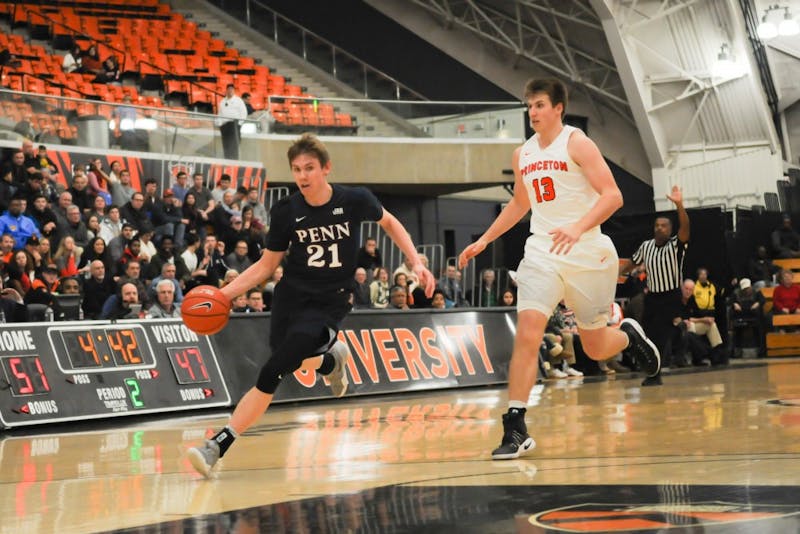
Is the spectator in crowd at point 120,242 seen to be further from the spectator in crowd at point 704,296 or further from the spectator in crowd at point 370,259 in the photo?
the spectator in crowd at point 704,296

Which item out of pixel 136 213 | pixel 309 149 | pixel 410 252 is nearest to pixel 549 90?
pixel 410 252

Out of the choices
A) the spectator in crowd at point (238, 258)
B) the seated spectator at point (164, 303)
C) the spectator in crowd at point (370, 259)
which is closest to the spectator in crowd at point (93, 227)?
the spectator in crowd at point (238, 258)

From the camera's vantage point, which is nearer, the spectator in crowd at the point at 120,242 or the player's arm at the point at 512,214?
the player's arm at the point at 512,214

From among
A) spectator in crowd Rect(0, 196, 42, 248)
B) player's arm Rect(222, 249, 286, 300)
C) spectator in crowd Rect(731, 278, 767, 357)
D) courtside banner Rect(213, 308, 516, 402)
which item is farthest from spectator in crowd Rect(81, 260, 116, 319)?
spectator in crowd Rect(731, 278, 767, 357)

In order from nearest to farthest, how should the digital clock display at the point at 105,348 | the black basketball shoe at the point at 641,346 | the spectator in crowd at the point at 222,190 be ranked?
1. the black basketball shoe at the point at 641,346
2. the digital clock display at the point at 105,348
3. the spectator in crowd at the point at 222,190

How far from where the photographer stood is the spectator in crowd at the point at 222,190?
20669 mm

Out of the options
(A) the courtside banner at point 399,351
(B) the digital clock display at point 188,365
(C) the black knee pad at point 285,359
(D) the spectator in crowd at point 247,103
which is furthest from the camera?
(D) the spectator in crowd at point 247,103

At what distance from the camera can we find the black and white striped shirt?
14.0m

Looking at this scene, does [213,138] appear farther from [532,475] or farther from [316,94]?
[532,475]

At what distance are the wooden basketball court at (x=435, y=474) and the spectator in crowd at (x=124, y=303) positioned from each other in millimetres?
2730

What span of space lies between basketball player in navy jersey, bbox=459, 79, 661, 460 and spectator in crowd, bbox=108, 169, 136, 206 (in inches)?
481

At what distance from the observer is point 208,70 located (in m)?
30.7

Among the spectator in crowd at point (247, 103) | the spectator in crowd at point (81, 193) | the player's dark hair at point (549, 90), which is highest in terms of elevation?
the spectator in crowd at point (247, 103)

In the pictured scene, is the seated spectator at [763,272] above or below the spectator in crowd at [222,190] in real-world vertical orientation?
below
